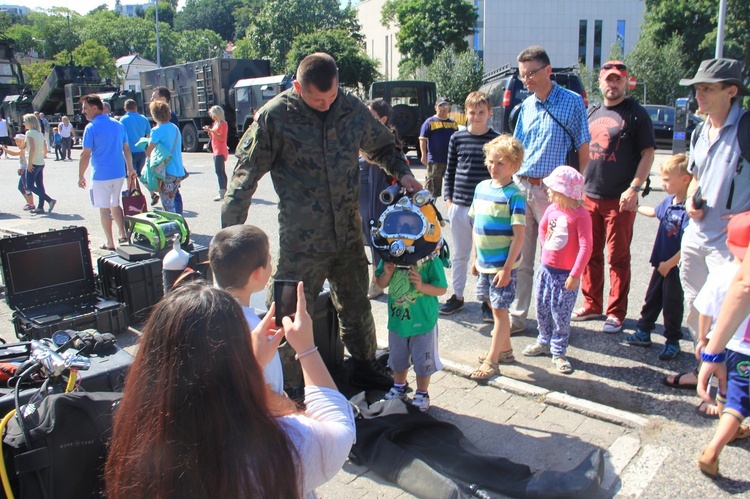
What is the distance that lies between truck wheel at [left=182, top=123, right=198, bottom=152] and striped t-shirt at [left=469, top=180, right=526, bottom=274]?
21.1 meters

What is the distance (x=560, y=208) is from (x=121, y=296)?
381 cm

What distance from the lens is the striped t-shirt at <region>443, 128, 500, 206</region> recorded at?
521 centimetres

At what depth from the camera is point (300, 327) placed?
1.85 m

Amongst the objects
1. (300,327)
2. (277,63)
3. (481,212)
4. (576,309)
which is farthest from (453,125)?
(277,63)

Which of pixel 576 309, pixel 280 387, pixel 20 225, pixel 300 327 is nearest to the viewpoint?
pixel 300 327

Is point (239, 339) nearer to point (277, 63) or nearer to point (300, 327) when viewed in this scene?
point (300, 327)

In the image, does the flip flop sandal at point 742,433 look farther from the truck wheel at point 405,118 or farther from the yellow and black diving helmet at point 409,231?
the truck wheel at point 405,118

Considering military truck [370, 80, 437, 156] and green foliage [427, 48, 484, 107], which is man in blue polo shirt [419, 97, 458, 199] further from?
green foliage [427, 48, 484, 107]

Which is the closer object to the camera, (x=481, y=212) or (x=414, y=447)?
(x=414, y=447)

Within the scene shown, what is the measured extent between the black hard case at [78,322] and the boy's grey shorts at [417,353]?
272 centimetres

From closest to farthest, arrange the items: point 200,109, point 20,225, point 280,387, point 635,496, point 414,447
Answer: point 280,387, point 635,496, point 414,447, point 20,225, point 200,109

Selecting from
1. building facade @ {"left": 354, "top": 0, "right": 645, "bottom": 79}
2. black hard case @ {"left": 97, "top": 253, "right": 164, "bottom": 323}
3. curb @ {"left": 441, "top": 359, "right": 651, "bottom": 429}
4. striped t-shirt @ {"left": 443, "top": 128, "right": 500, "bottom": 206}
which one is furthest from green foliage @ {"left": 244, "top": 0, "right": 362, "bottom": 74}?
curb @ {"left": 441, "top": 359, "right": 651, "bottom": 429}

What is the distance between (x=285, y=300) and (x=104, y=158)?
21.0 feet

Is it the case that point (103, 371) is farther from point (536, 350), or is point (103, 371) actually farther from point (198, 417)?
point (536, 350)
